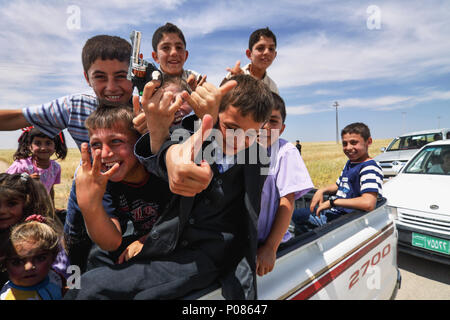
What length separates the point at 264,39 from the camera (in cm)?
277

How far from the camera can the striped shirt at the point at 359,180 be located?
2426 mm

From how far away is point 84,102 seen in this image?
1.68 m

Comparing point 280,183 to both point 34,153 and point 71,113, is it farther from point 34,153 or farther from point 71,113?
point 34,153

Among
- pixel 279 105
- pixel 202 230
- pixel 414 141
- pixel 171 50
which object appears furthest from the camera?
pixel 414 141

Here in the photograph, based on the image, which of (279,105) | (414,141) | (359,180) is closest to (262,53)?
(279,105)

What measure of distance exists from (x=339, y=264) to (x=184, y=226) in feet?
3.75

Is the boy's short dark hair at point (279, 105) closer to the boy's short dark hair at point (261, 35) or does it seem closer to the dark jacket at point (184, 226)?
the dark jacket at point (184, 226)

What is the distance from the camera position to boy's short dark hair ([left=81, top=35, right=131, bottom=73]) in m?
1.59

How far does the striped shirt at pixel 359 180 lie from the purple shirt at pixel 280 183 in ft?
3.91

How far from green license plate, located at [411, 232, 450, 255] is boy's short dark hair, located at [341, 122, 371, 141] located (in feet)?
5.15

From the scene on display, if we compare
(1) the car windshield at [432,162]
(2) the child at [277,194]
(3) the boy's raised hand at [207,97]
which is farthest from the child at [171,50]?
(1) the car windshield at [432,162]

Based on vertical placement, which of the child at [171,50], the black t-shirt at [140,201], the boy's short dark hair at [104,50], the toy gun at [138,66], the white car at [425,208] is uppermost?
the child at [171,50]

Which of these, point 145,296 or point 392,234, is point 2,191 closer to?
point 145,296
